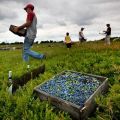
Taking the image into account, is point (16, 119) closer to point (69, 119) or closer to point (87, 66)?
point (69, 119)

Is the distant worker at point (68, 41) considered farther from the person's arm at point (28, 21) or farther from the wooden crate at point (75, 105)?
the wooden crate at point (75, 105)

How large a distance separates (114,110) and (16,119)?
2.34 metres

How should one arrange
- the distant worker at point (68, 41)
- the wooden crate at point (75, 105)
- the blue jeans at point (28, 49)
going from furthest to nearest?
the distant worker at point (68, 41) < the blue jeans at point (28, 49) < the wooden crate at point (75, 105)

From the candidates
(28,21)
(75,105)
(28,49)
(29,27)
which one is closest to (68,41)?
(28,49)

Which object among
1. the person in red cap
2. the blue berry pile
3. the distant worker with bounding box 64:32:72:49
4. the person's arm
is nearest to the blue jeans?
the person in red cap

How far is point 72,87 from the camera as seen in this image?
8039 mm

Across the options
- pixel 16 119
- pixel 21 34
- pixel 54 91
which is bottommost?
pixel 16 119

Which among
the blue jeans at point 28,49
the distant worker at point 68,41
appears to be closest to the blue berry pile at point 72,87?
the blue jeans at point 28,49

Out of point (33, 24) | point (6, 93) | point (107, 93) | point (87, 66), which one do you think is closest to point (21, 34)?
point (33, 24)

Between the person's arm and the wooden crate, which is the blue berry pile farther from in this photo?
the person's arm

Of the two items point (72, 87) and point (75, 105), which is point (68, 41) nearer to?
point (72, 87)

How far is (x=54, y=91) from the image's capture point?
7836mm

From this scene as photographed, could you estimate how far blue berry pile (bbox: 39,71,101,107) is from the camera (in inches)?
289

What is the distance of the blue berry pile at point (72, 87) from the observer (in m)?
7.33
